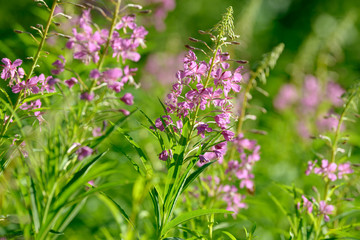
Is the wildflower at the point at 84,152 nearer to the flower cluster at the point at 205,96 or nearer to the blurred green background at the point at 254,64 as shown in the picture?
the blurred green background at the point at 254,64

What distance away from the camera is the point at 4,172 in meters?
2.40

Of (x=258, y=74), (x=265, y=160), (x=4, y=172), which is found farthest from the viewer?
(x=265, y=160)

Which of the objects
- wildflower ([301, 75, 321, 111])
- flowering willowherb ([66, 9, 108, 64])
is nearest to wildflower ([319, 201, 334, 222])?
flowering willowherb ([66, 9, 108, 64])

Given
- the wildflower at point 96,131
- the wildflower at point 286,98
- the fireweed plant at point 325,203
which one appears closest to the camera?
the wildflower at point 96,131

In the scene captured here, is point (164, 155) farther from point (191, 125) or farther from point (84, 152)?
point (84, 152)

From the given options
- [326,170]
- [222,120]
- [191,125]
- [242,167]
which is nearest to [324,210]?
[326,170]

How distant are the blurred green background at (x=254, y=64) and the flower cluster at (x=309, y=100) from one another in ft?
0.68

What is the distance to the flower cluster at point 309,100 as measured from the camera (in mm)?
7320

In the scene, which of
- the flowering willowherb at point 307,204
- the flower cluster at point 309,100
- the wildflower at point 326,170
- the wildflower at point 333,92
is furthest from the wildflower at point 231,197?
the wildflower at point 333,92

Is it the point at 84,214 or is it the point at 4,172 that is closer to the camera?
the point at 4,172

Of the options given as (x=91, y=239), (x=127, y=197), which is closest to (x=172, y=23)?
(x=127, y=197)

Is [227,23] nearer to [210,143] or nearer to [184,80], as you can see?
[184,80]

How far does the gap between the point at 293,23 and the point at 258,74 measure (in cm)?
1970

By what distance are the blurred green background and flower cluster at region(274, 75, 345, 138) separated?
0.68 feet
